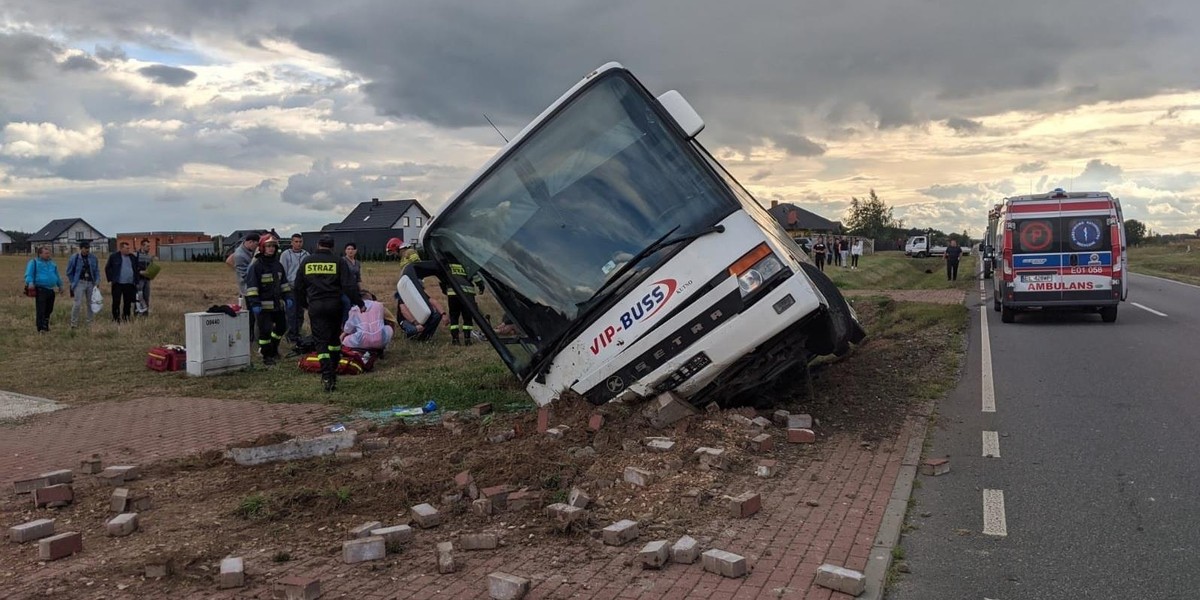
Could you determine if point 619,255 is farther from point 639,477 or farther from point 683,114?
point 639,477

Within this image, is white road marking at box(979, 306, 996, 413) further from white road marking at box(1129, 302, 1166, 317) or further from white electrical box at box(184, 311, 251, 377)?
white electrical box at box(184, 311, 251, 377)

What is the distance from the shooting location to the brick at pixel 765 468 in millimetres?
6121

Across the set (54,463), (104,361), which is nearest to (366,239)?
(104,361)

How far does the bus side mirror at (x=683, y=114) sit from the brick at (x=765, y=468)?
2.59 meters

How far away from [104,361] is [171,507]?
857 cm

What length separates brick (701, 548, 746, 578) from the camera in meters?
4.36

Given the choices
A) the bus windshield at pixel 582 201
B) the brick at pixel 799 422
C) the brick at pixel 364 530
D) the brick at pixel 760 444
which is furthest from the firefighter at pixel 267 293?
the brick at pixel 364 530

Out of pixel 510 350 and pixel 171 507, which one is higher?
pixel 510 350

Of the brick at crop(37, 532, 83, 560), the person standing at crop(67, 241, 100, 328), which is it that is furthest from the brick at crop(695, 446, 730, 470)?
the person standing at crop(67, 241, 100, 328)

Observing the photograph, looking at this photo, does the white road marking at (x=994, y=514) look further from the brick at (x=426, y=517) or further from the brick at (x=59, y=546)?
the brick at (x=59, y=546)

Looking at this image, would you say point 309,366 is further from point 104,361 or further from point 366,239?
point 366,239

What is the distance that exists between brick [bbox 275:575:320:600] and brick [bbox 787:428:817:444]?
3971mm

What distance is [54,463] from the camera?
7.21 m

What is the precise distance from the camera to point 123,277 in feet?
55.5
